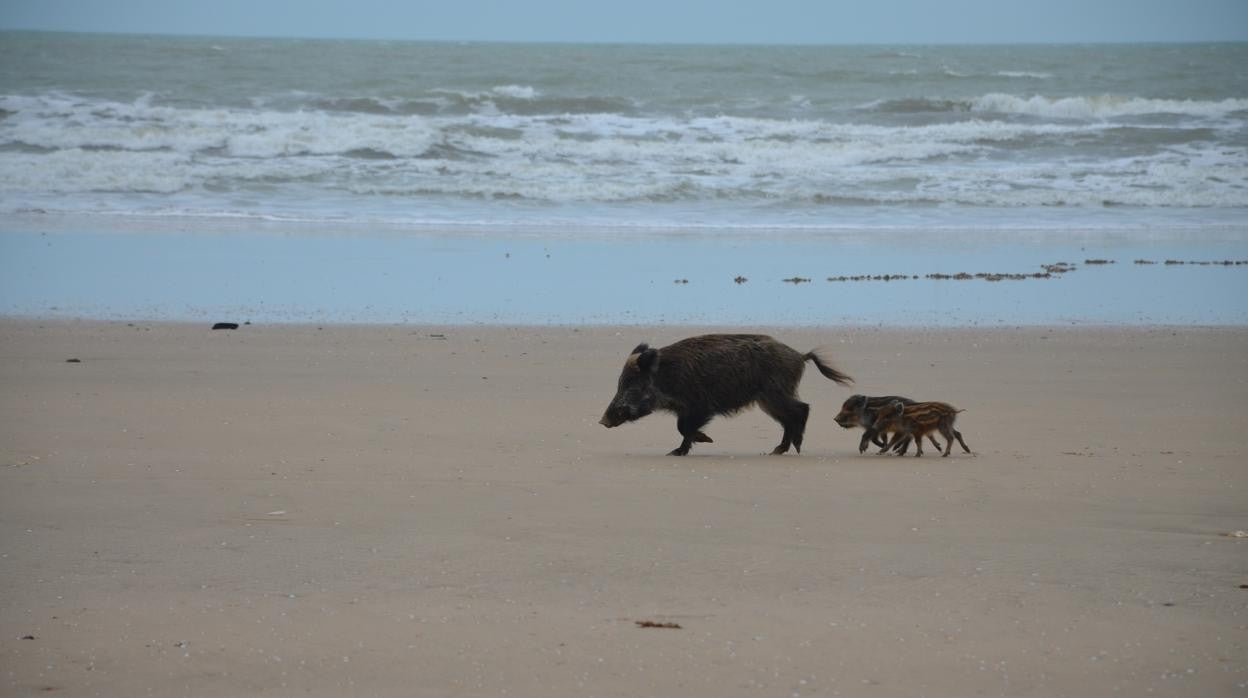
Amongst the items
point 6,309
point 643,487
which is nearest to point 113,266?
point 6,309

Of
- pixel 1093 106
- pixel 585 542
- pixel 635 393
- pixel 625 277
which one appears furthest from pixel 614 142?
pixel 585 542

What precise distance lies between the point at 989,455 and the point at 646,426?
253 centimetres

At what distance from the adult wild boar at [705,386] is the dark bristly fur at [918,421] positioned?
0.46 meters

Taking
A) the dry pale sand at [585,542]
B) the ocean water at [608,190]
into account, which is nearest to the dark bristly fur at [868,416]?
the dry pale sand at [585,542]

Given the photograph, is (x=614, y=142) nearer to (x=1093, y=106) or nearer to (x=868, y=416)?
(x=1093, y=106)

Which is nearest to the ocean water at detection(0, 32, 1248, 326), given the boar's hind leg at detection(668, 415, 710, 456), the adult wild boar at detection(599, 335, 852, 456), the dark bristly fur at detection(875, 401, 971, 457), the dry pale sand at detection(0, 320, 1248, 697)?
the dry pale sand at detection(0, 320, 1248, 697)

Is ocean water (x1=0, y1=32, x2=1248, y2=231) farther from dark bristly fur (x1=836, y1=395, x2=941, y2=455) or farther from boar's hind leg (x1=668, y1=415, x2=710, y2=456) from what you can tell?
boar's hind leg (x1=668, y1=415, x2=710, y2=456)

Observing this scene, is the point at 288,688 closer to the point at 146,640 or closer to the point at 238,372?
the point at 146,640

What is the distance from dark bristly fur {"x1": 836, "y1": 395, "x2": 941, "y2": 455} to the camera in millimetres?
8266

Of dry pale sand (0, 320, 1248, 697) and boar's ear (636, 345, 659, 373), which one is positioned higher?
boar's ear (636, 345, 659, 373)

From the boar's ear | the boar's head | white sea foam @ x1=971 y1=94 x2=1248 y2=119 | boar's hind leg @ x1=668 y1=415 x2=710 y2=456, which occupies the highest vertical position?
white sea foam @ x1=971 y1=94 x2=1248 y2=119

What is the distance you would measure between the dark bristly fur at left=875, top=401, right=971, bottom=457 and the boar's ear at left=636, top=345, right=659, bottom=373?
51.8 inches

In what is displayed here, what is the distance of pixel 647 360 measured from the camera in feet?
27.2

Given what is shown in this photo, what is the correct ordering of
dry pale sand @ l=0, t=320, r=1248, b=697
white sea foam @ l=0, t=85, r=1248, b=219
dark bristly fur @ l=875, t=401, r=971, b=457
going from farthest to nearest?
white sea foam @ l=0, t=85, r=1248, b=219 → dark bristly fur @ l=875, t=401, r=971, b=457 → dry pale sand @ l=0, t=320, r=1248, b=697
